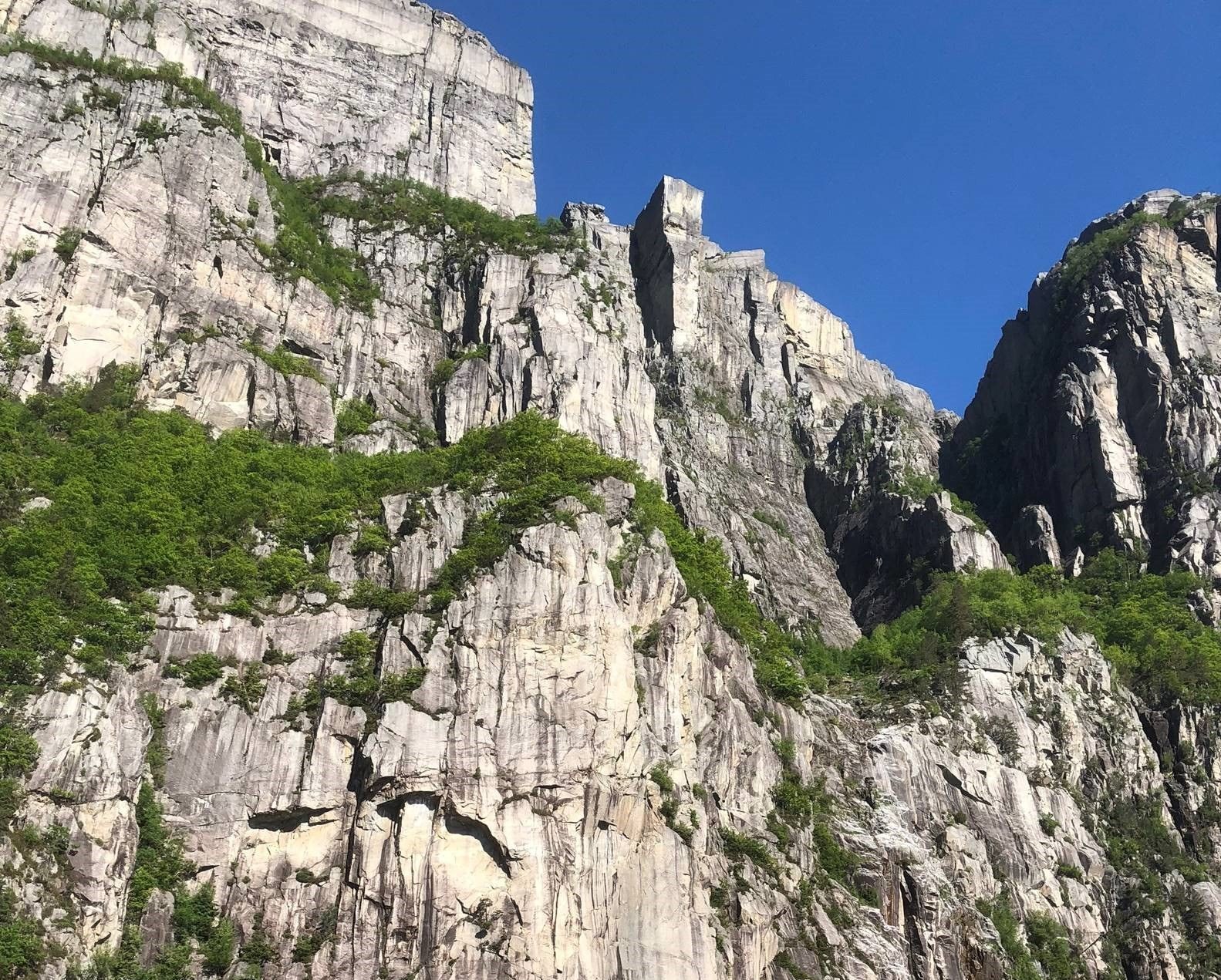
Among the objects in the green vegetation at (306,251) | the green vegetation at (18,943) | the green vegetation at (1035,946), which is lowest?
the green vegetation at (18,943)

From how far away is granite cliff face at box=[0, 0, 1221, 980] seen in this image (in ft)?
132

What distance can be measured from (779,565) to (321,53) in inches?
1782

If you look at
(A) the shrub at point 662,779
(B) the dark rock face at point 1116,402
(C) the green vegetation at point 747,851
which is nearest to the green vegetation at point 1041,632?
(B) the dark rock face at point 1116,402

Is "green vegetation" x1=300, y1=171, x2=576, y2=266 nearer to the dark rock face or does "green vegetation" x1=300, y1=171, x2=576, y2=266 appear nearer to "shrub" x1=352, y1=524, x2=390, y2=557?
"shrub" x1=352, y1=524, x2=390, y2=557

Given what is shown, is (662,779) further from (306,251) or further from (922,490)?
(922,490)

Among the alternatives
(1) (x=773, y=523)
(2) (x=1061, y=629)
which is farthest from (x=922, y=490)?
(2) (x=1061, y=629)

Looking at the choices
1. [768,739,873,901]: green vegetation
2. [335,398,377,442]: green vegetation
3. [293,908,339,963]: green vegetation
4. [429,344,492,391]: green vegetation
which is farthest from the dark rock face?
[293,908,339,963]: green vegetation

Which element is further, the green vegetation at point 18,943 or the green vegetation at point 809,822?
the green vegetation at point 809,822

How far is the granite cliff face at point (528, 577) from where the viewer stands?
132 ft

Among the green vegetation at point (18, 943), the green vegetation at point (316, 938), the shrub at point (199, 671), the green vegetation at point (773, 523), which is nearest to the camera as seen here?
the green vegetation at point (18, 943)

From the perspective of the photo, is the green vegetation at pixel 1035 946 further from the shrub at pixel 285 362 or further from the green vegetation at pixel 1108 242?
the green vegetation at pixel 1108 242

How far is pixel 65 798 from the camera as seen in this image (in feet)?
120

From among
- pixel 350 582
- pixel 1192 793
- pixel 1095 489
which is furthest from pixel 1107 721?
pixel 350 582

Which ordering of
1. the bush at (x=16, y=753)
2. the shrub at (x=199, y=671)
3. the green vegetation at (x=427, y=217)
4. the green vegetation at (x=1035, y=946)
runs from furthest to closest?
1. the green vegetation at (x=427, y=217)
2. the green vegetation at (x=1035, y=946)
3. the shrub at (x=199, y=671)
4. the bush at (x=16, y=753)
